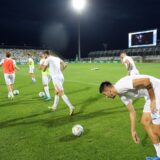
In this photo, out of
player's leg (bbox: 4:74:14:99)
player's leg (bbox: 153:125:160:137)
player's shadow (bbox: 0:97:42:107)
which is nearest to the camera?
player's leg (bbox: 153:125:160:137)

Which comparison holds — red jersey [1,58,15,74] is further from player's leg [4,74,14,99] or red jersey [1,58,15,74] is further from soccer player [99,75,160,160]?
soccer player [99,75,160,160]

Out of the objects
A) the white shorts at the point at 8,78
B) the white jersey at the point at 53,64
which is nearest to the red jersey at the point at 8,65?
the white shorts at the point at 8,78

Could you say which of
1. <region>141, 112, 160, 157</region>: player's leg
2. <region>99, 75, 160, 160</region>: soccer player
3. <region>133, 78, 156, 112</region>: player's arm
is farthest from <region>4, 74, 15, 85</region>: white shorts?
<region>133, 78, 156, 112</region>: player's arm

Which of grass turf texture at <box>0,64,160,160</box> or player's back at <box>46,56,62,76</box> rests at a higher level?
player's back at <box>46,56,62,76</box>

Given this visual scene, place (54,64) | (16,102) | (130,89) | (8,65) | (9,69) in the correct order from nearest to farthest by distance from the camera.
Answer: (130,89) → (54,64) → (16,102) → (8,65) → (9,69)

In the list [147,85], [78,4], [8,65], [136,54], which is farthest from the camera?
[136,54]

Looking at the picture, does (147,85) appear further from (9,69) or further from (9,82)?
(9,82)

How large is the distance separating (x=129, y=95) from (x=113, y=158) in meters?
1.58

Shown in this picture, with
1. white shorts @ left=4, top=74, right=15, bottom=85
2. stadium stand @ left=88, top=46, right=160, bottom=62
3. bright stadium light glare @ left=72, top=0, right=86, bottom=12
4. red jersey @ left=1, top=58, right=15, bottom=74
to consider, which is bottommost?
stadium stand @ left=88, top=46, right=160, bottom=62

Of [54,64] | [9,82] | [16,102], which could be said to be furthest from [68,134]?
[9,82]

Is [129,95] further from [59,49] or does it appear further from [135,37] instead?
[59,49]

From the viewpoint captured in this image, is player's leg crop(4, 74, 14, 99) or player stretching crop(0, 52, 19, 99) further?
player's leg crop(4, 74, 14, 99)

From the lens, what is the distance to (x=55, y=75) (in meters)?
11.7

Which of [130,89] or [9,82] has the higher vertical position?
[130,89]
